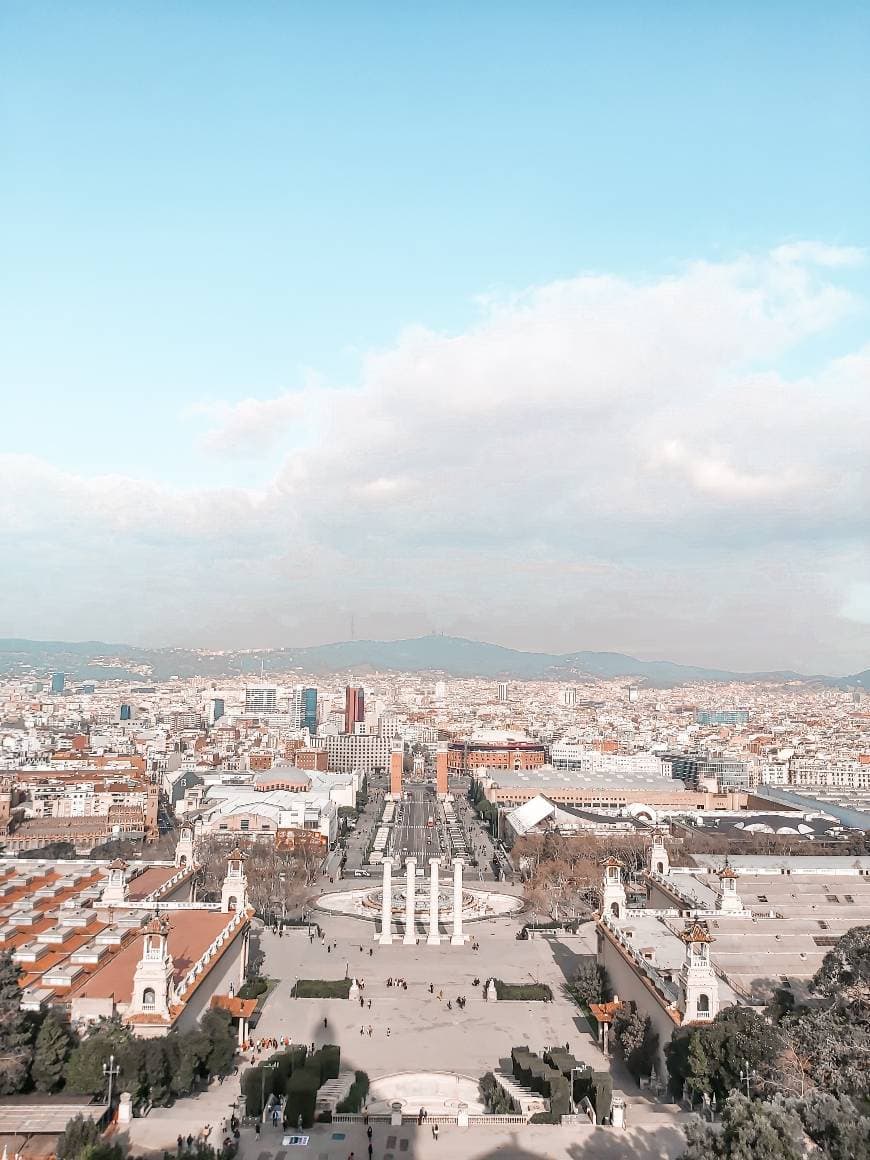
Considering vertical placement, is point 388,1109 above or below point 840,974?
below

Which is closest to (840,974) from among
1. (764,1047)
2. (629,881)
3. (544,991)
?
(764,1047)

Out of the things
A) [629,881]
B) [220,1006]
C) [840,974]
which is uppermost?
[840,974]

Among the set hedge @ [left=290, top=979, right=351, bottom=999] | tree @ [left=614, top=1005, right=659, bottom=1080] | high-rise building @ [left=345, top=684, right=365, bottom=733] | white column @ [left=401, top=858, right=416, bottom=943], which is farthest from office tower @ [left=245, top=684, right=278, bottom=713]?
tree @ [left=614, top=1005, right=659, bottom=1080]

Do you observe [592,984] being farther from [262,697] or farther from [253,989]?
[262,697]

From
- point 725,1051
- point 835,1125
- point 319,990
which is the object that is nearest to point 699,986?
point 725,1051

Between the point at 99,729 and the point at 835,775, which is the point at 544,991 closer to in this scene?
the point at 835,775

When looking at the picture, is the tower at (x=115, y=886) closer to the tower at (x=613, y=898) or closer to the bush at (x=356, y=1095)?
the bush at (x=356, y=1095)
